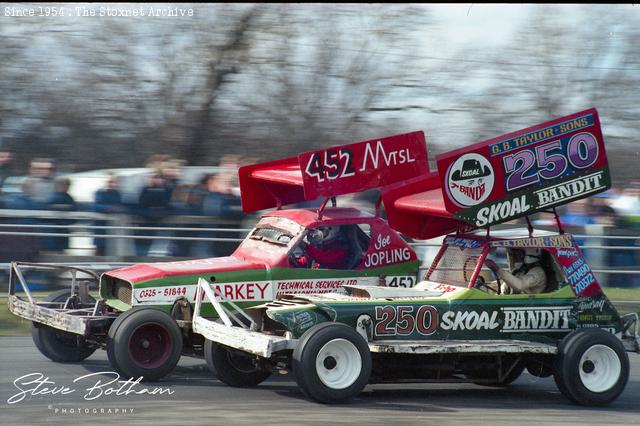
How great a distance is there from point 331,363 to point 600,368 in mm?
2485

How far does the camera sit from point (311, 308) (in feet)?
28.0

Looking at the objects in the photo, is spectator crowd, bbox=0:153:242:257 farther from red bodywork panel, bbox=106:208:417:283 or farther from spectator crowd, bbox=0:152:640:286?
red bodywork panel, bbox=106:208:417:283

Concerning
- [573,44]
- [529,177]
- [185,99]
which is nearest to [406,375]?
[529,177]

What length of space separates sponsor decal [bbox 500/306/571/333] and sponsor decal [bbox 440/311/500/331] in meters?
0.12

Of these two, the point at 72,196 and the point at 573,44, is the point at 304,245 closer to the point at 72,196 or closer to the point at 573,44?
the point at 72,196

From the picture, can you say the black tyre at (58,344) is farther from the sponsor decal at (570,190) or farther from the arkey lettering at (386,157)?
the sponsor decal at (570,190)

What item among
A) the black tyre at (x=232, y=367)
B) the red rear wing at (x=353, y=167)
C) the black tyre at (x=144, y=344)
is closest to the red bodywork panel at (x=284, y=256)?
the red rear wing at (x=353, y=167)

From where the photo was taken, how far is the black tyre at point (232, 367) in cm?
943

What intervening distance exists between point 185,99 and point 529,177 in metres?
11.4

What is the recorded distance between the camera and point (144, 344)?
30.9 ft

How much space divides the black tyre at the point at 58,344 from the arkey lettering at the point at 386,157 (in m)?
3.50

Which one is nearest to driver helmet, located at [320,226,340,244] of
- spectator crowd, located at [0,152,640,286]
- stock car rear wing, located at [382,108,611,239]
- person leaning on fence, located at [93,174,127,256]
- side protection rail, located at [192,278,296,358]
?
side protection rail, located at [192,278,296,358]

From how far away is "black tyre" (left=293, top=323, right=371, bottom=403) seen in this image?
320 inches

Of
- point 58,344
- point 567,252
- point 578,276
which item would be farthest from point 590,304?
point 58,344
